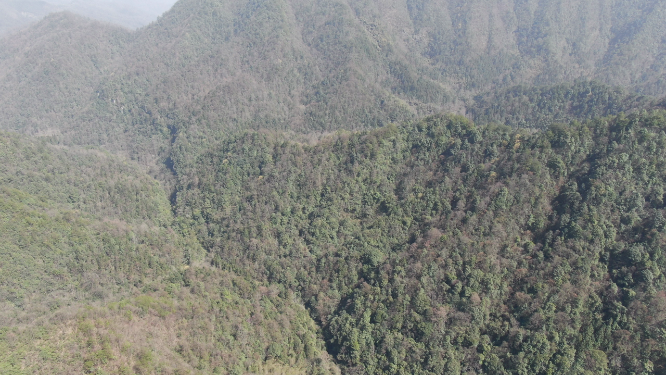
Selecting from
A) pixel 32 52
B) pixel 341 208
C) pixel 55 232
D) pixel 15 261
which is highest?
pixel 32 52

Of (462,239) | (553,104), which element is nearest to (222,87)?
(462,239)

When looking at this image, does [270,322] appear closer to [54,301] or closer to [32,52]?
[54,301]

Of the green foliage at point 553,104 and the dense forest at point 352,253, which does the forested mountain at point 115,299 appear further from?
the green foliage at point 553,104

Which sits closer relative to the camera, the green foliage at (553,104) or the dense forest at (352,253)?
the dense forest at (352,253)

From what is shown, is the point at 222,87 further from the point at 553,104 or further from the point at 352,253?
the point at 553,104

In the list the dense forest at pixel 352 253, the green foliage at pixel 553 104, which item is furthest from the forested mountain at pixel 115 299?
the green foliage at pixel 553 104

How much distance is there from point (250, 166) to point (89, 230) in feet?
140

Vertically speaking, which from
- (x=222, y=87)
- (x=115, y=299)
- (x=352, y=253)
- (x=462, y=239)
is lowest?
(x=115, y=299)

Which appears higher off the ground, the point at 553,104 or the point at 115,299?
the point at 553,104

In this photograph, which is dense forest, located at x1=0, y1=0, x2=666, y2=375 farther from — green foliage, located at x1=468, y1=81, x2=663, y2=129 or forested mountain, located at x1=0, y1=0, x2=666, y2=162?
forested mountain, located at x1=0, y1=0, x2=666, y2=162

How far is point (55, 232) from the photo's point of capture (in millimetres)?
77188

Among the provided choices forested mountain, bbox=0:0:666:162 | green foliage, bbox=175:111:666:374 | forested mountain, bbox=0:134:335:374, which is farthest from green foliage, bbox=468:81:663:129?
forested mountain, bbox=0:134:335:374

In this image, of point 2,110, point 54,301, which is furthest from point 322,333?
point 2,110

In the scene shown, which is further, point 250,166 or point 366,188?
point 250,166
